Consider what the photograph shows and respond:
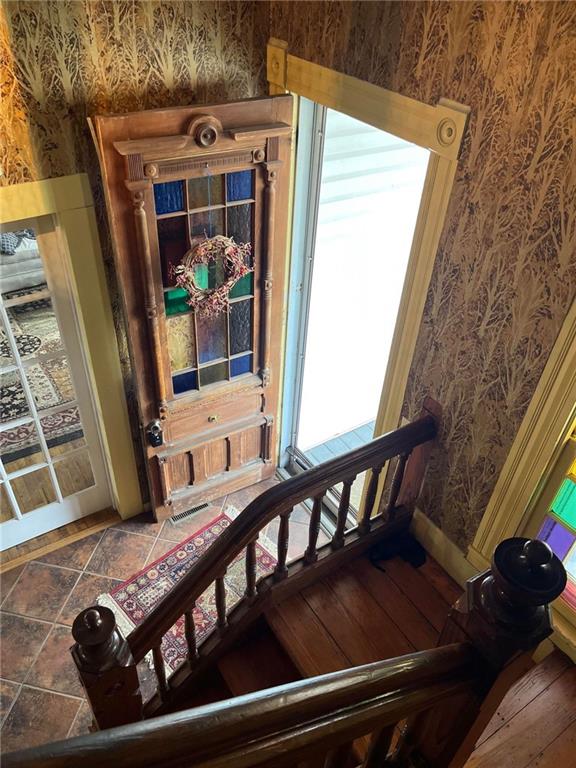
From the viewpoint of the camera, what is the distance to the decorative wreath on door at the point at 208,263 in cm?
274

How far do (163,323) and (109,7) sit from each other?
1338 millimetres

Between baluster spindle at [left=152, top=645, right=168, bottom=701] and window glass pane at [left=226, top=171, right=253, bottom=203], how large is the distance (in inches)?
77.8

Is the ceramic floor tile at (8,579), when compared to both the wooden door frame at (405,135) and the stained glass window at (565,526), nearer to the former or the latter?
the wooden door frame at (405,135)

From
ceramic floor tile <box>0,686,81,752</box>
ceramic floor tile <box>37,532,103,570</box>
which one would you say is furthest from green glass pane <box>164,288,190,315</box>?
ceramic floor tile <box>0,686,81,752</box>

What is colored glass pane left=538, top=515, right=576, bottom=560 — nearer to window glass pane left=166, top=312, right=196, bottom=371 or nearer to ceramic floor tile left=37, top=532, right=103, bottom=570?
window glass pane left=166, top=312, right=196, bottom=371

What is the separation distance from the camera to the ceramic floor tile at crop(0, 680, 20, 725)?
2.78m

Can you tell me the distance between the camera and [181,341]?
3035 millimetres

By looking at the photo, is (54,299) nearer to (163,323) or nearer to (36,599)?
(163,323)

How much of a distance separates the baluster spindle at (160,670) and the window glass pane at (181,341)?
1504 mm

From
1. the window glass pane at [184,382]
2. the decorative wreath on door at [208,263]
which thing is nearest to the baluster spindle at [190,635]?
the window glass pane at [184,382]

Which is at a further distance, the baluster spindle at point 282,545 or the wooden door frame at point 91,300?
the wooden door frame at point 91,300

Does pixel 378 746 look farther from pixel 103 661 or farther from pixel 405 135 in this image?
pixel 405 135

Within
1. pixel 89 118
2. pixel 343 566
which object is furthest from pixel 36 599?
pixel 89 118

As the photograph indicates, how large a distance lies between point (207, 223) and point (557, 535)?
6.62 ft
